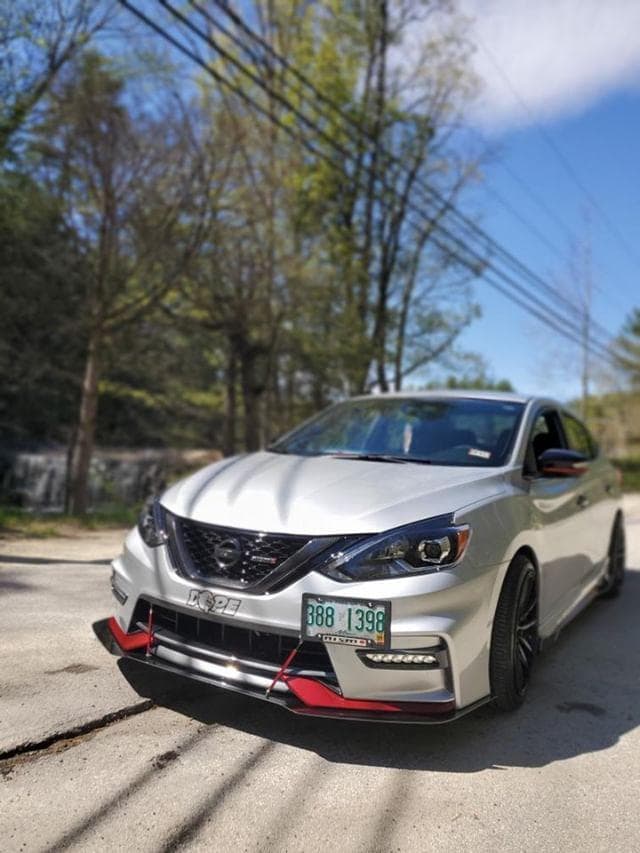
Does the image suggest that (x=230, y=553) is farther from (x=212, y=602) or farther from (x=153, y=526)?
(x=153, y=526)

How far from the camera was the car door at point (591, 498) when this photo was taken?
17.0 ft

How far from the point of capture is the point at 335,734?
10.5 ft

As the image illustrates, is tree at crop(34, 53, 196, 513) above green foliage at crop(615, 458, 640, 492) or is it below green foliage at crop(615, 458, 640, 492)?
above

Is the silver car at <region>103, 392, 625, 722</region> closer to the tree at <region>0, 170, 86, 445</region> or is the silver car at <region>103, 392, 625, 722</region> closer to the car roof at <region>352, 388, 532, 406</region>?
the car roof at <region>352, 388, 532, 406</region>

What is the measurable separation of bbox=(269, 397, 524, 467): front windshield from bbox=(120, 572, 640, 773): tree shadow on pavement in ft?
4.27

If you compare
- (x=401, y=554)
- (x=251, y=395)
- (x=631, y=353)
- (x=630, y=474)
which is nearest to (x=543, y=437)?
(x=401, y=554)

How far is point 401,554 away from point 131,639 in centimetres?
130

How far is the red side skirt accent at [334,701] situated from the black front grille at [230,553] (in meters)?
0.43

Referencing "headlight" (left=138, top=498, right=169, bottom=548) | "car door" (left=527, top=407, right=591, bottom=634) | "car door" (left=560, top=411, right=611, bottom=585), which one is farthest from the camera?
"car door" (left=560, top=411, right=611, bottom=585)

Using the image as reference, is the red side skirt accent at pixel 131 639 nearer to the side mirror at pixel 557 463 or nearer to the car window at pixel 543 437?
the car window at pixel 543 437

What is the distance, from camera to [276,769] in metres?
2.84

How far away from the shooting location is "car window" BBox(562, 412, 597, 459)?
5.59 metres

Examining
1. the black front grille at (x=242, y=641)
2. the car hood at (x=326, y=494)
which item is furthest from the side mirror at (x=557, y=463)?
the black front grille at (x=242, y=641)

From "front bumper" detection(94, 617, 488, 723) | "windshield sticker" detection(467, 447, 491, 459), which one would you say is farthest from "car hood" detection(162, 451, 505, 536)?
"front bumper" detection(94, 617, 488, 723)
